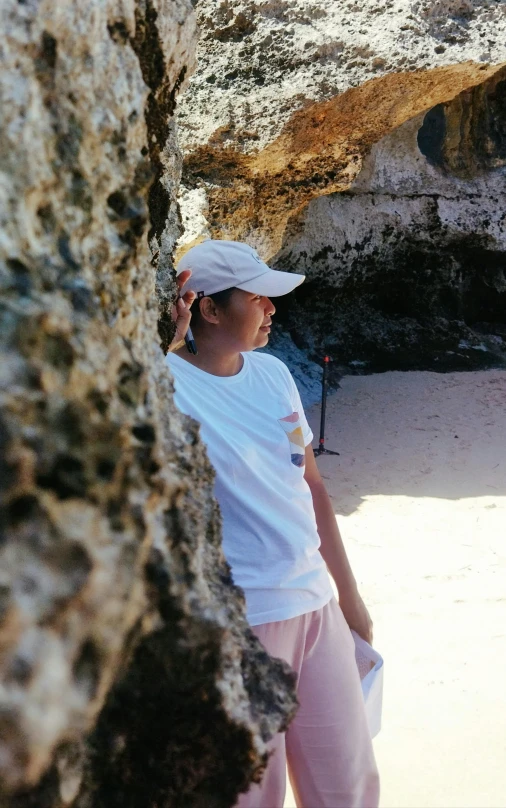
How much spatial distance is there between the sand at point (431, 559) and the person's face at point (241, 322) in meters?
1.35

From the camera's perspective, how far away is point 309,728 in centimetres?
132

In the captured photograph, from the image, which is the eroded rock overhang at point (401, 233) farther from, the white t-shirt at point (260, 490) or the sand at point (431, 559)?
the white t-shirt at point (260, 490)

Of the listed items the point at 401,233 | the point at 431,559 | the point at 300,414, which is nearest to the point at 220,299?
the point at 300,414

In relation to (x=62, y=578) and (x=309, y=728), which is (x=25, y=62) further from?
(x=309, y=728)

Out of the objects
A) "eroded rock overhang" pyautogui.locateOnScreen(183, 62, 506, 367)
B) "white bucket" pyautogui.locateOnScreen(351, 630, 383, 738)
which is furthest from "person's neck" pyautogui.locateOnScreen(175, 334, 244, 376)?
"eroded rock overhang" pyautogui.locateOnScreen(183, 62, 506, 367)

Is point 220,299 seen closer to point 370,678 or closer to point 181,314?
point 181,314

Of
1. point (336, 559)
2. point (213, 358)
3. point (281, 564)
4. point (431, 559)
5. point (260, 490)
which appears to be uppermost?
point (213, 358)

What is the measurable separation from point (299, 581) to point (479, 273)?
23.5 feet

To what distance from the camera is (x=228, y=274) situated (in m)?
1.52

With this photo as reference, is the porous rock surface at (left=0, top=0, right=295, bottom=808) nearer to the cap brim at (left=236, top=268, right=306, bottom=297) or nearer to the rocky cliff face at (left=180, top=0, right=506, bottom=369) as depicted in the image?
the cap brim at (left=236, top=268, right=306, bottom=297)

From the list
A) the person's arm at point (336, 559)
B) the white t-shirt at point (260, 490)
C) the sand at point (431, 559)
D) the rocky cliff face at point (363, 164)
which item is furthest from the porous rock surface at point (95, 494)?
the rocky cliff face at point (363, 164)

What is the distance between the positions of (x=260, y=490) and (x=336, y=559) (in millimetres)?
384

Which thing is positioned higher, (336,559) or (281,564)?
(281,564)

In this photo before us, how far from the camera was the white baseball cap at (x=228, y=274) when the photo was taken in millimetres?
1519
